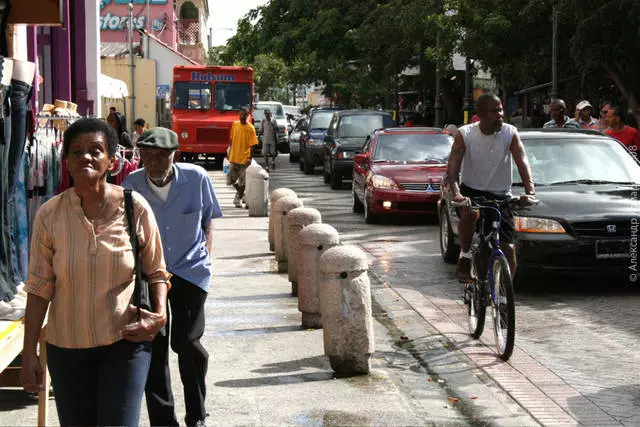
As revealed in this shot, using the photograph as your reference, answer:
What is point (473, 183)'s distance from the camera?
8859 mm

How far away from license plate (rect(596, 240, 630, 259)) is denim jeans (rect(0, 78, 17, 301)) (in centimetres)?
584

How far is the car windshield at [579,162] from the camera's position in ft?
39.3

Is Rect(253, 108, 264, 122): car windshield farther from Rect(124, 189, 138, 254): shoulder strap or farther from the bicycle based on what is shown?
Rect(124, 189, 138, 254): shoulder strap

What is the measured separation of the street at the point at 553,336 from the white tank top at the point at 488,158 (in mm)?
1210

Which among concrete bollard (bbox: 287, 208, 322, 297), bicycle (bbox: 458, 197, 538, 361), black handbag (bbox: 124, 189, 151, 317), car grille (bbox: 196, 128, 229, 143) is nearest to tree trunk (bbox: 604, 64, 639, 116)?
car grille (bbox: 196, 128, 229, 143)

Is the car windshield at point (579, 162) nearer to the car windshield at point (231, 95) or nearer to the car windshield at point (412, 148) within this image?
the car windshield at point (412, 148)

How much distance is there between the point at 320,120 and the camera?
115 feet

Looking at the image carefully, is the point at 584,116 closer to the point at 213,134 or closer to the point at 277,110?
the point at 213,134

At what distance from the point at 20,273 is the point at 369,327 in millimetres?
2256

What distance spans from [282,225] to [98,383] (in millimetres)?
8687

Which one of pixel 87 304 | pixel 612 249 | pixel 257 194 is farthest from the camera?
pixel 257 194

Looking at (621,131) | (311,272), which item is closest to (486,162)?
(311,272)

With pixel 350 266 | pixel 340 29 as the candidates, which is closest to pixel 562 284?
pixel 350 266

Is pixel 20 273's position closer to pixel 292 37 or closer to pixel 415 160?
pixel 415 160
